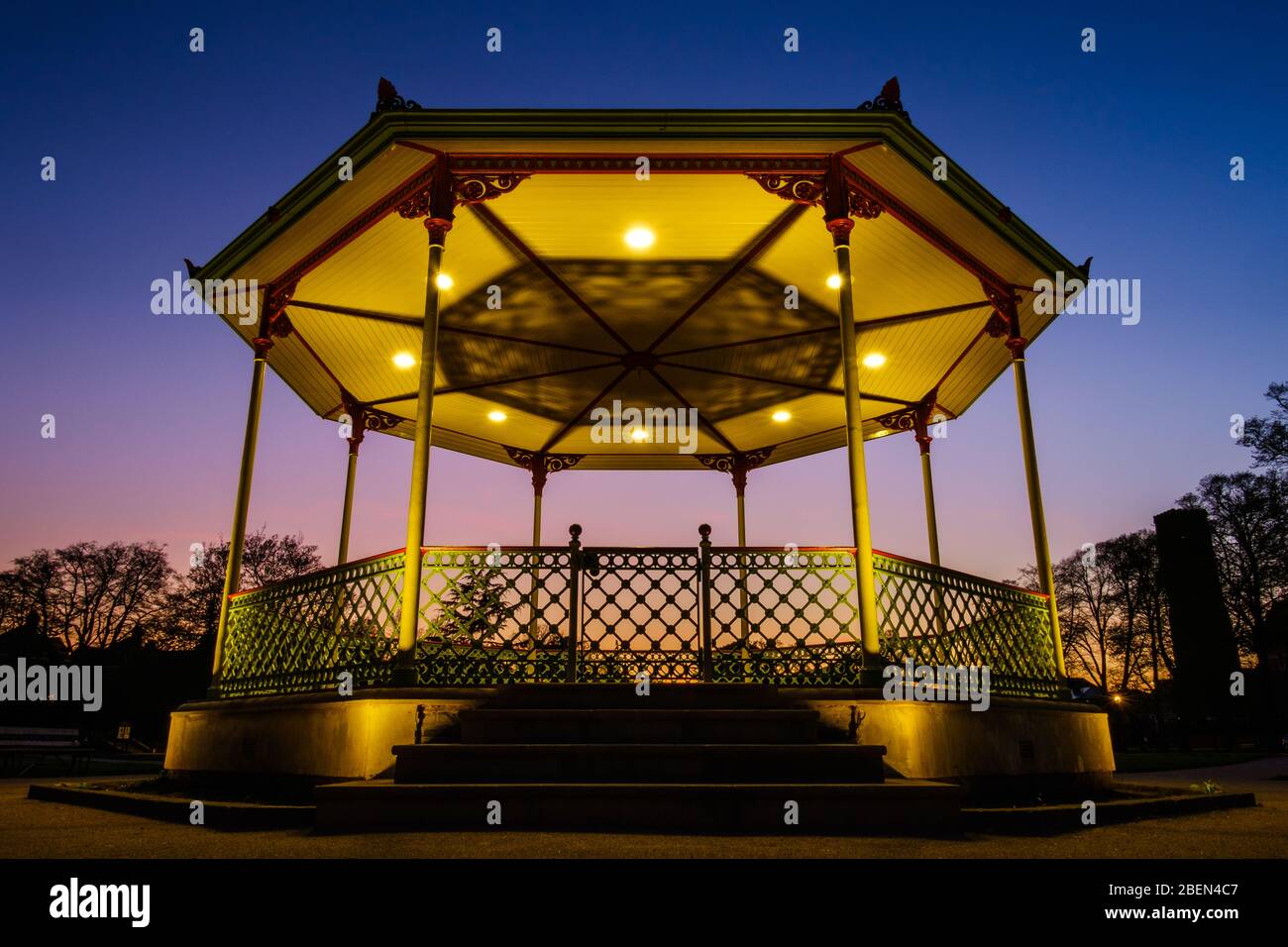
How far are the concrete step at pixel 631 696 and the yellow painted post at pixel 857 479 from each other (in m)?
1.04

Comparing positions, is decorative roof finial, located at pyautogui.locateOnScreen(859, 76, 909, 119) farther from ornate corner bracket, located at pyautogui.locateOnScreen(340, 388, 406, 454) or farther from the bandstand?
ornate corner bracket, located at pyautogui.locateOnScreen(340, 388, 406, 454)

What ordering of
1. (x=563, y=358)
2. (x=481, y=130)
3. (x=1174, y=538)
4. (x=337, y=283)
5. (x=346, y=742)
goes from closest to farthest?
(x=346, y=742) < (x=481, y=130) < (x=337, y=283) < (x=563, y=358) < (x=1174, y=538)

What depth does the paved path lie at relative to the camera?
3729 mm

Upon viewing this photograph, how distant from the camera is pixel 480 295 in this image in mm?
10414

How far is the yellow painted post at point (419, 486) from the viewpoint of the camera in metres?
6.65

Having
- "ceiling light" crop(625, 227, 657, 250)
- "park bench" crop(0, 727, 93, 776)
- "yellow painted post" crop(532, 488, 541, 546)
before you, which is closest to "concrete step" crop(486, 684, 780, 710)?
"ceiling light" crop(625, 227, 657, 250)

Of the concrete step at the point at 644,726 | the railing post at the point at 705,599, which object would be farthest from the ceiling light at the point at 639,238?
A: the concrete step at the point at 644,726

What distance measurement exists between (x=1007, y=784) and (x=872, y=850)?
12.3ft

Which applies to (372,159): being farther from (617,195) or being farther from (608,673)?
(608,673)

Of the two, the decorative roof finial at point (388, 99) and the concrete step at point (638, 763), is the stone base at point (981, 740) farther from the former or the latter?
the decorative roof finial at point (388, 99)

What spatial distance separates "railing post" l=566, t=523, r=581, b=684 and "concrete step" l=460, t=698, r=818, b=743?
1.40 m

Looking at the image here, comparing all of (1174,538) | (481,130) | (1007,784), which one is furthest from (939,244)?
(1174,538)
